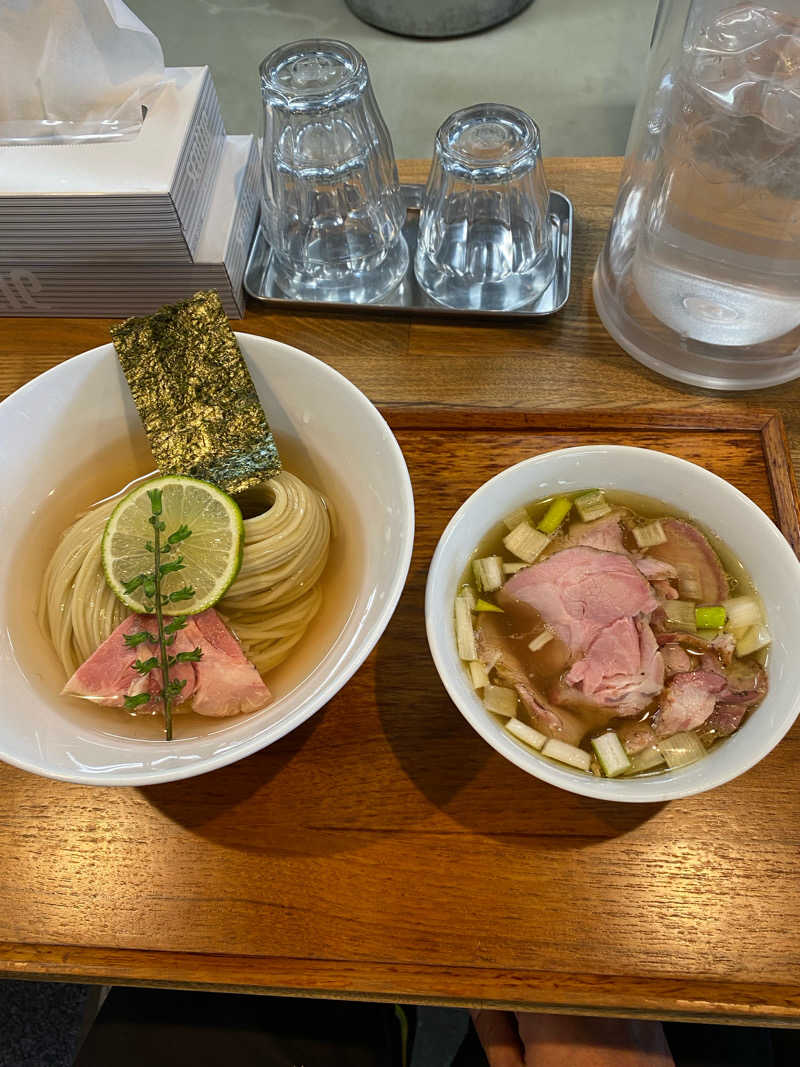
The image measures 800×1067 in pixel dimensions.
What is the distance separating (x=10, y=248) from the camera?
1336 millimetres

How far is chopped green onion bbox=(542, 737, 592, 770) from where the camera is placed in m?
0.91

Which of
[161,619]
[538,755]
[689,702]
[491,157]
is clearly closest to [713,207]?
[491,157]

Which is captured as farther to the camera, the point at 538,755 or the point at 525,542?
the point at 525,542

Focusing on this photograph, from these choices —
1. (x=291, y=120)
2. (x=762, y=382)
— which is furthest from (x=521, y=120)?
Answer: (x=762, y=382)

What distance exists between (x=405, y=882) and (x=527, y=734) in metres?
0.22

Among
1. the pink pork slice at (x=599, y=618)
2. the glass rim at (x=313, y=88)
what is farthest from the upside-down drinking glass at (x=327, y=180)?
the pink pork slice at (x=599, y=618)

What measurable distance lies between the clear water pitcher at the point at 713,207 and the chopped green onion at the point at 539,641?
0.54m

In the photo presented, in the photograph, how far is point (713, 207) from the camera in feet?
3.92

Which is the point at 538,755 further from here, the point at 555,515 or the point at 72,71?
the point at 72,71

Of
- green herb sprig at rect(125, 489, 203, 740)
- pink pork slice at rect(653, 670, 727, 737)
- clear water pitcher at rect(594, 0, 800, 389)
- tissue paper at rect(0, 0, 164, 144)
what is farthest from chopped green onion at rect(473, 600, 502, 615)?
tissue paper at rect(0, 0, 164, 144)

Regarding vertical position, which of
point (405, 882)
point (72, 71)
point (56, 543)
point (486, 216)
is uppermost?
point (72, 71)

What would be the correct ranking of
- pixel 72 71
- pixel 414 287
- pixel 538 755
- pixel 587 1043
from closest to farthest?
pixel 538 755 < pixel 587 1043 < pixel 72 71 < pixel 414 287

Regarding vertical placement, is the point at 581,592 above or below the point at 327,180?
below

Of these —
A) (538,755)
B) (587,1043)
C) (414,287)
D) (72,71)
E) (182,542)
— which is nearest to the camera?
(538,755)
